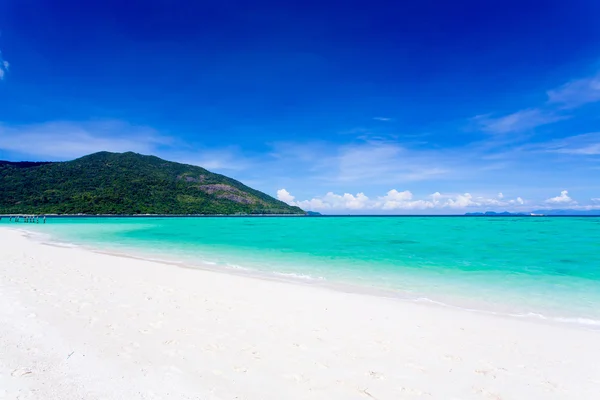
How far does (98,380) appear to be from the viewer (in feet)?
11.8

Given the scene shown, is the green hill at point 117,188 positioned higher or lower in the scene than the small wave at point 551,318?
higher

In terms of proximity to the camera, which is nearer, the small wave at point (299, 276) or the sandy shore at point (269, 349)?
the sandy shore at point (269, 349)

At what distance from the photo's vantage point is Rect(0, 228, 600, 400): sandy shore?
11.8 ft

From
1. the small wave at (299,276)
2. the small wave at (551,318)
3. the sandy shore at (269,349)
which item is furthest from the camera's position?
the small wave at (299,276)

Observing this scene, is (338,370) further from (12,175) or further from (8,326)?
(12,175)

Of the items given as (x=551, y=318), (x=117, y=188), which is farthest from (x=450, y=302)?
(x=117, y=188)

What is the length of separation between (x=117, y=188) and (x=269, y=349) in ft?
366

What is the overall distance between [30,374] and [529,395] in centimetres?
601

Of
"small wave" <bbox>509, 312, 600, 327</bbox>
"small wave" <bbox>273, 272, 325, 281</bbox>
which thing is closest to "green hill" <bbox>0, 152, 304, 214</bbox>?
"small wave" <bbox>273, 272, 325, 281</bbox>

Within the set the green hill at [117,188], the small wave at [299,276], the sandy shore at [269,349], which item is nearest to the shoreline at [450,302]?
the small wave at [299,276]

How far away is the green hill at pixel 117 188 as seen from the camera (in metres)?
85.3

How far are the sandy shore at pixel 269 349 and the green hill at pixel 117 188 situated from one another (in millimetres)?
98308

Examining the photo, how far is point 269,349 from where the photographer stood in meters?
4.68

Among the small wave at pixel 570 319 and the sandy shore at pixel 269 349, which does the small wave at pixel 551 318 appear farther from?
the sandy shore at pixel 269 349
